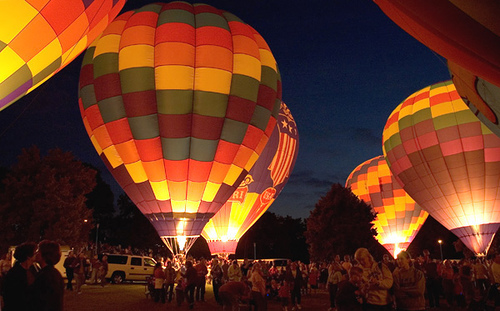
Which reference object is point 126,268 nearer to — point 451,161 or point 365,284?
point 451,161

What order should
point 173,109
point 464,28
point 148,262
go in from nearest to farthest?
1. point 464,28
2. point 173,109
3. point 148,262

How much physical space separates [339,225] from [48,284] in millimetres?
24702

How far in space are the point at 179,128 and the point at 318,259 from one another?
1692cm

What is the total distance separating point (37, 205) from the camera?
23.0 m

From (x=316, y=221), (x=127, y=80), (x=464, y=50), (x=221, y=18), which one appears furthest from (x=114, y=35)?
(x=316, y=221)

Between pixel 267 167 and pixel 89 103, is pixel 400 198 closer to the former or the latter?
pixel 267 167

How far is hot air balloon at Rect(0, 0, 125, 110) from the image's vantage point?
293 inches

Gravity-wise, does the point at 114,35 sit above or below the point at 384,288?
above

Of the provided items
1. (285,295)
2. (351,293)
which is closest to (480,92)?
(351,293)

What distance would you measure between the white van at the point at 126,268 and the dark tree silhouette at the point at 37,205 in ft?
26.0

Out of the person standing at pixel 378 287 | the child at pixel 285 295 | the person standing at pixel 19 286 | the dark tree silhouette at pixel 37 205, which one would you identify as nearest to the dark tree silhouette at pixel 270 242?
the dark tree silhouette at pixel 37 205

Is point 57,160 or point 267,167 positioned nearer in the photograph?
point 267,167

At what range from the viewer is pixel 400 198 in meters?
28.2

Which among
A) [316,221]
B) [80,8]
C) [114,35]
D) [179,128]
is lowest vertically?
[316,221]
